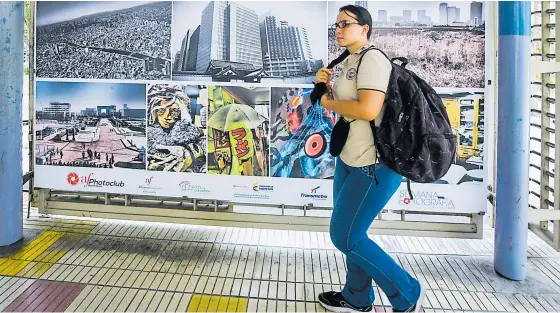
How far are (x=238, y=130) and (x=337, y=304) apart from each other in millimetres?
1603

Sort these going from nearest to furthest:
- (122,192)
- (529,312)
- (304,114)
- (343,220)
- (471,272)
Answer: (343,220), (529,312), (471,272), (304,114), (122,192)

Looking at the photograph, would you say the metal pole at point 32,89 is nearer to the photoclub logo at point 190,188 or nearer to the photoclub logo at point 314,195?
the photoclub logo at point 190,188

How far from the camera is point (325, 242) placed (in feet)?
13.9

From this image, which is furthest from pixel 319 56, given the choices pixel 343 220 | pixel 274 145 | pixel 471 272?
pixel 471 272

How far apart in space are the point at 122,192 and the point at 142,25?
1.37 meters

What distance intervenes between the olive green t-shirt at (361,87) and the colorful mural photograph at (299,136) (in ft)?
3.81

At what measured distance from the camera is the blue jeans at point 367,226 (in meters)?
2.57

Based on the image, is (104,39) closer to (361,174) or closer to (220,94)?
(220,94)

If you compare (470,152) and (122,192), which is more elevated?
(470,152)

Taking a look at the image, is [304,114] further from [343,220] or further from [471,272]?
[471,272]

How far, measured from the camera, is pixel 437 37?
3680mm

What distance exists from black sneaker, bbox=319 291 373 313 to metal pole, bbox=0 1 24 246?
2542 mm

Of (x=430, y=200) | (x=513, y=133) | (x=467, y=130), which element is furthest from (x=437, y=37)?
(x=430, y=200)

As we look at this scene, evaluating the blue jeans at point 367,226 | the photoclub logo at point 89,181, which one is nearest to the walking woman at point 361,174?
the blue jeans at point 367,226
